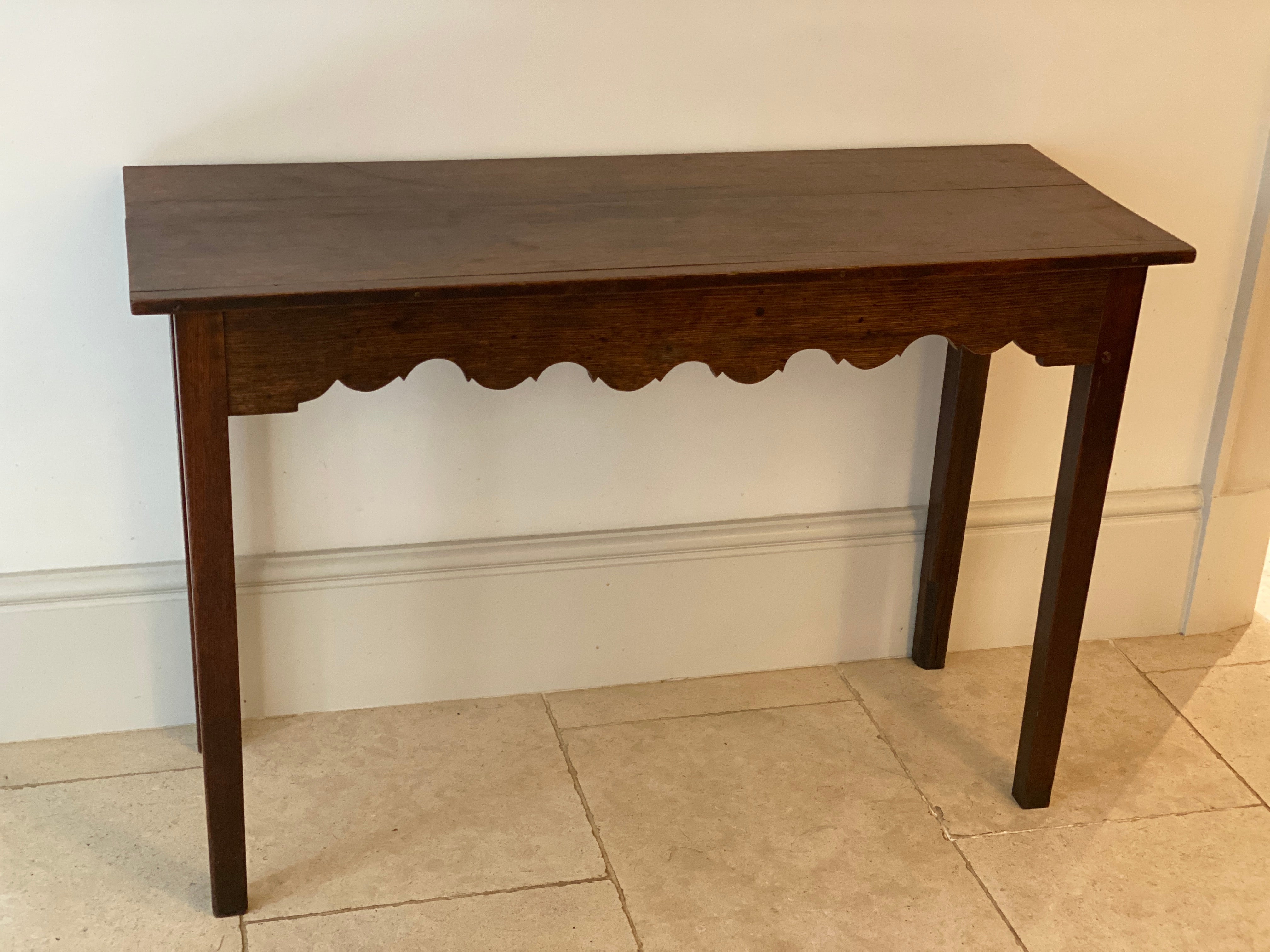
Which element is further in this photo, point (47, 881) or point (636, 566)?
point (636, 566)

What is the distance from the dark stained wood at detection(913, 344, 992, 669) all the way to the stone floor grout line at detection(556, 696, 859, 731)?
7.3 inches

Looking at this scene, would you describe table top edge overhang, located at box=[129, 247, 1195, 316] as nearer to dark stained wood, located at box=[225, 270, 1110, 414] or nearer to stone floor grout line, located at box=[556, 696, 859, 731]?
dark stained wood, located at box=[225, 270, 1110, 414]

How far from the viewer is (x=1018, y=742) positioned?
6.71 ft

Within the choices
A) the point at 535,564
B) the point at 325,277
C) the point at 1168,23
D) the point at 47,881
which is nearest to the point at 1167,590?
the point at 1168,23

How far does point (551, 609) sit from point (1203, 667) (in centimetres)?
111

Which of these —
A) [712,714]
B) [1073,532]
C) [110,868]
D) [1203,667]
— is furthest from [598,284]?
[1203,667]

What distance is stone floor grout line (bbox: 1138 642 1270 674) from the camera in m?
2.26

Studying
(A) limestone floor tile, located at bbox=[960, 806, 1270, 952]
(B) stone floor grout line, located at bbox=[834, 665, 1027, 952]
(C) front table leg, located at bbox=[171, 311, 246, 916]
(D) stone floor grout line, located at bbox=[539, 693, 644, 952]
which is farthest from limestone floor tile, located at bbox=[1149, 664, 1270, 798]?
(C) front table leg, located at bbox=[171, 311, 246, 916]

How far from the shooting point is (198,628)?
152 cm

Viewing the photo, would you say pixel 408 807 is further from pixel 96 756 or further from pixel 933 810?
Answer: pixel 933 810

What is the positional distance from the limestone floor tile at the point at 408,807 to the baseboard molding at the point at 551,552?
224mm

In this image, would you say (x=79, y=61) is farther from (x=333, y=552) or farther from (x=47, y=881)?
(x=47, y=881)

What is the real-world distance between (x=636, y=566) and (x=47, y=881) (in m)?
0.92

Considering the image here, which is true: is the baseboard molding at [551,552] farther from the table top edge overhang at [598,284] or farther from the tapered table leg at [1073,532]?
the table top edge overhang at [598,284]
